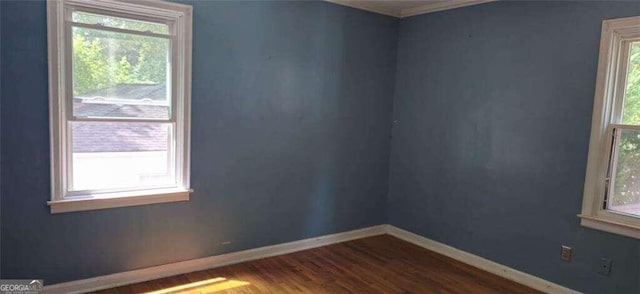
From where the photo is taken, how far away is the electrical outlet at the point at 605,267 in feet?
9.62

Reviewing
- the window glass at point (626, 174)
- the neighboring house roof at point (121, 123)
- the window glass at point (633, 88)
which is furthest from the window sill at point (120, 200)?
the window glass at point (633, 88)

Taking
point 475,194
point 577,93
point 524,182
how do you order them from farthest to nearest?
point 475,194 < point 524,182 < point 577,93

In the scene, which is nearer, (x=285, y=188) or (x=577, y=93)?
(x=577, y=93)

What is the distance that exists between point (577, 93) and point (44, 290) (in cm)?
392

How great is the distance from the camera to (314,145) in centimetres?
396

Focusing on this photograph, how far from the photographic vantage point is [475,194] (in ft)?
12.4

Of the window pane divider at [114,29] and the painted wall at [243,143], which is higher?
the window pane divider at [114,29]

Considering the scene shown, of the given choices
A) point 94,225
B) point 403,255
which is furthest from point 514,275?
A: point 94,225

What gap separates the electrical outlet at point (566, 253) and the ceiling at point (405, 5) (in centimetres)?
213

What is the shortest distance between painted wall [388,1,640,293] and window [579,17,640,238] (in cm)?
7

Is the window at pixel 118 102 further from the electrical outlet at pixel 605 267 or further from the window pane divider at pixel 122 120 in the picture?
the electrical outlet at pixel 605 267

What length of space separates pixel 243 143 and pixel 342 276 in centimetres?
135

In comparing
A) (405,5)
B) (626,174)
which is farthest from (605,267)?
(405,5)

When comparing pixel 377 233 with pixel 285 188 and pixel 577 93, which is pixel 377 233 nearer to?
pixel 285 188
